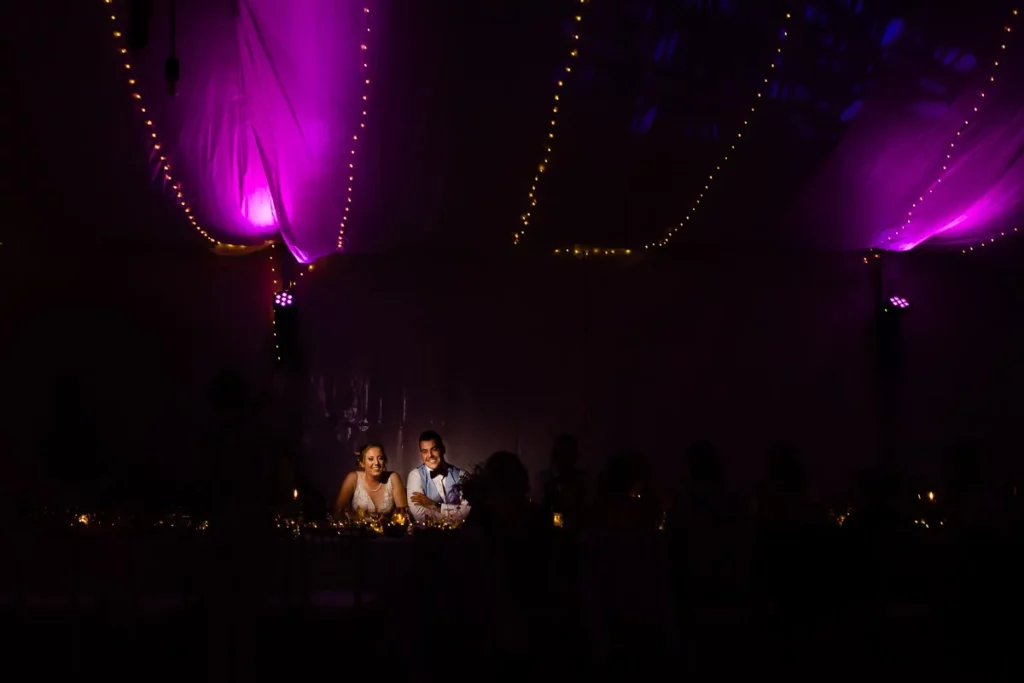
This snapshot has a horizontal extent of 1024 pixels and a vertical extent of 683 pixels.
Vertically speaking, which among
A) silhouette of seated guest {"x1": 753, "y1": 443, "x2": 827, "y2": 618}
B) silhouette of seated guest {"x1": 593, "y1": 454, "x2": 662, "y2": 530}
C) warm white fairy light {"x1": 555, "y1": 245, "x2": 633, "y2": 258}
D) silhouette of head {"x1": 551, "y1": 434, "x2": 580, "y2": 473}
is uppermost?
warm white fairy light {"x1": 555, "y1": 245, "x2": 633, "y2": 258}

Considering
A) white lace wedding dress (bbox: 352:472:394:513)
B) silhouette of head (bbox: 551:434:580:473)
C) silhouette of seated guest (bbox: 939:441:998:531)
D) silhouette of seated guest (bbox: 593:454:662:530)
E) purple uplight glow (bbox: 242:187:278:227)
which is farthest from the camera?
white lace wedding dress (bbox: 352:472:394:513)

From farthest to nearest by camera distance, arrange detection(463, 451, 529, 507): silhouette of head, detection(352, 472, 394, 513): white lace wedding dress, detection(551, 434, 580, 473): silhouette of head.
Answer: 1. detection(352, 472, 394, 513): white lace wedding dress
2. detection(551, 434, 580, 473): silhouette of head
3. detection(463, 451, 529, 507): silhouette of head

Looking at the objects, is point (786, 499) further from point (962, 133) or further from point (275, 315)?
point (275, 315)

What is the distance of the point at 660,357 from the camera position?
24.9 ft

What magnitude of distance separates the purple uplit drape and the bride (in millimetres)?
3222

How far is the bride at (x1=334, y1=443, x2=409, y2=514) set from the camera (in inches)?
258

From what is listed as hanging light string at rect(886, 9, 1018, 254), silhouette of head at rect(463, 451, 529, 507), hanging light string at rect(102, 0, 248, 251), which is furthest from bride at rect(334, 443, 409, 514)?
hanging light string at rect(886, 9, 1018, 254)

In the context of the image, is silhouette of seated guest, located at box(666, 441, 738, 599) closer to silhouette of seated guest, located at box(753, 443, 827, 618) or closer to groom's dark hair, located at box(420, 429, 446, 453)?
silhouette of seated guest, located at box(753, 443, 827, 618)

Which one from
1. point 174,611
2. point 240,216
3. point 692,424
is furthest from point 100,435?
point 692,424

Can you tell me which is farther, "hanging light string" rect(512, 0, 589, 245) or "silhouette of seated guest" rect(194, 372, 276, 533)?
"hanging light string" rect(512, 0, 589, 245)

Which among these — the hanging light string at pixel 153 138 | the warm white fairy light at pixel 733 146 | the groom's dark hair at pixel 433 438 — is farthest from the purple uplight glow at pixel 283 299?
the warm white fairy light at pixel 733 146

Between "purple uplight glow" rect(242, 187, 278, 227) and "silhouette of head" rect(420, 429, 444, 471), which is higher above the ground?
"purple uplight glow" rect(242, 187, 278, 227)

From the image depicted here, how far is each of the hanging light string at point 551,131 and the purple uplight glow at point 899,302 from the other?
286 centimetres

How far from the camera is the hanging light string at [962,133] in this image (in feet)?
16.5
